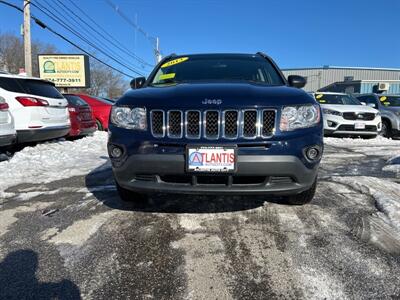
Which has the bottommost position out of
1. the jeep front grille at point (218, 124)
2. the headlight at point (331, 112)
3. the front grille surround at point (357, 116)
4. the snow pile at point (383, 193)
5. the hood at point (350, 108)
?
the snow pile at point (383, 193)

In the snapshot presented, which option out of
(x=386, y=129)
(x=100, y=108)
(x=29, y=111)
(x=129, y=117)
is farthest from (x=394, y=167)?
(x=100, y=108)

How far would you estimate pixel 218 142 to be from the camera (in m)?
2.67

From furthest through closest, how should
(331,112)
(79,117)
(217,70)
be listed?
1. (331,112)
2. (79,117)
3. (217,70)

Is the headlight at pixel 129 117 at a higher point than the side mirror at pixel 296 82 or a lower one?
lower

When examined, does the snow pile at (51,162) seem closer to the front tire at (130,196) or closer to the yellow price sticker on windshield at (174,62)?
the front tire at (130,196)

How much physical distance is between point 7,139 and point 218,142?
4627 millimetres

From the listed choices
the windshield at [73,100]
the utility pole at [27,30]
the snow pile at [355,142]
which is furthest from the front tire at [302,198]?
the utility pole at [27,30]

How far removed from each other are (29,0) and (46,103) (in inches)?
444

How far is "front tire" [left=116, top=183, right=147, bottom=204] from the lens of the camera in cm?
340

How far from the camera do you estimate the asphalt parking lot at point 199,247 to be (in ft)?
6.97

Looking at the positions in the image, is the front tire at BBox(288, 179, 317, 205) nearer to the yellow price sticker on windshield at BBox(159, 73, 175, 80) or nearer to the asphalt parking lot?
the asphalt parking lot

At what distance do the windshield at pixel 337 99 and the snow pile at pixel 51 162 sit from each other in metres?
7.46

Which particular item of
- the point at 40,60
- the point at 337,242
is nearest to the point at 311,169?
the point at 337,242

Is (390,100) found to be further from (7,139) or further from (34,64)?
(34,64)
